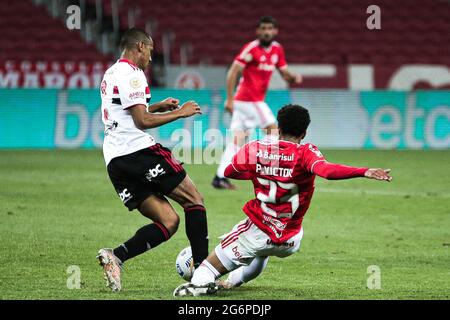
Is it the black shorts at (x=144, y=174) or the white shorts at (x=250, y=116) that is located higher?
the black shorts at (x=144, y=174)

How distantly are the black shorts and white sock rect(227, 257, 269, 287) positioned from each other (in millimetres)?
792

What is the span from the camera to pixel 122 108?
23.2 feet

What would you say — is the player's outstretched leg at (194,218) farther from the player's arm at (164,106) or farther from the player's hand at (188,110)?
the player's arm at (164,106)

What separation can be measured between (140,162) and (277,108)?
45.4 ft

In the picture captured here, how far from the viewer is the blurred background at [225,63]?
65.6ft

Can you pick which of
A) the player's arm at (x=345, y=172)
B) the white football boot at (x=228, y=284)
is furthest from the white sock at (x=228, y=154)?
the player's arm at (x=345, y=172)

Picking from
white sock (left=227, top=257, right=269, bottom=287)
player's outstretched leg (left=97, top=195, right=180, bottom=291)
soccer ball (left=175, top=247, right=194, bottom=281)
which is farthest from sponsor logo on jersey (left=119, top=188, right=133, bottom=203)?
white sock (left=227, top=257, right=269, bottom=287)

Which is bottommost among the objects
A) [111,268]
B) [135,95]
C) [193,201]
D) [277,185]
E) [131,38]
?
[111,268]

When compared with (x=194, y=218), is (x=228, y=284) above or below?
below

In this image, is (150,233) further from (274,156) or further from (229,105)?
(229,105)

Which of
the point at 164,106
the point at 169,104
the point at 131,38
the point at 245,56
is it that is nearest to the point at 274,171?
the point at 169,104


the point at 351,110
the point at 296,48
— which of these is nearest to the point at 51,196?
the point at 351,110

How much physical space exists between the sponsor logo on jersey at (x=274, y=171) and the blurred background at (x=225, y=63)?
1289cm
